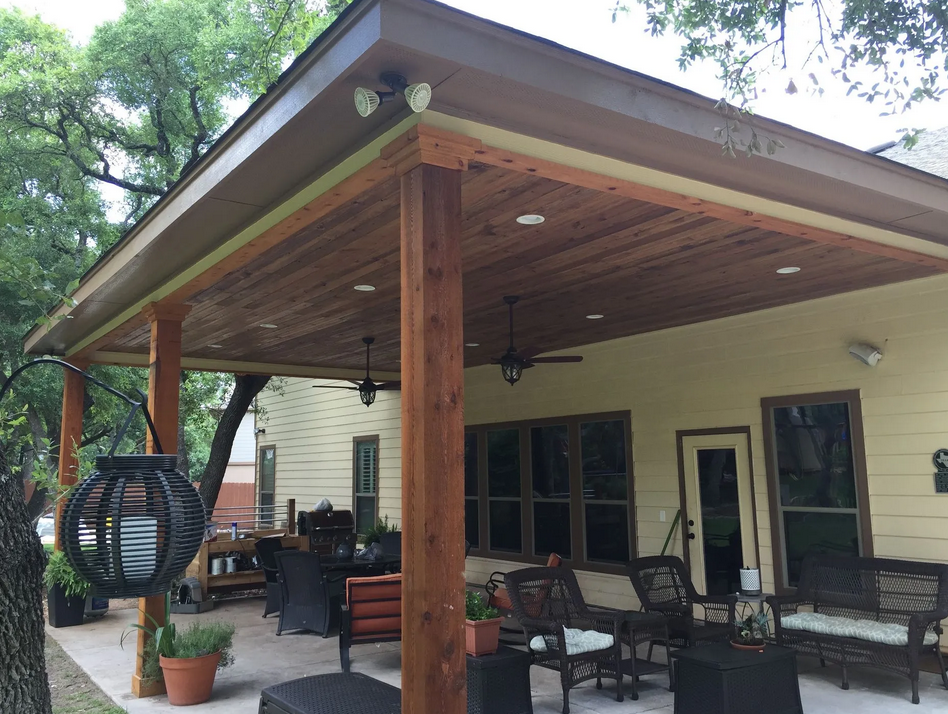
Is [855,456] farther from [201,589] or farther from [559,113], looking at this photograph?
[201,589]

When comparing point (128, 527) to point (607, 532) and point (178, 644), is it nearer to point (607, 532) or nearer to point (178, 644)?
point (178, 644)

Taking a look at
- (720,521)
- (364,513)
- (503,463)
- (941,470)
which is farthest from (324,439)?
(941,470)

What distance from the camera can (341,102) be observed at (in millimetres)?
2832

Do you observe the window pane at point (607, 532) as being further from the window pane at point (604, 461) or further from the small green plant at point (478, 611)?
the small green plant at point (478, 611)

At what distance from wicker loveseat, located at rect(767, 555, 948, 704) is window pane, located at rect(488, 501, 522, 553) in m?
3.99

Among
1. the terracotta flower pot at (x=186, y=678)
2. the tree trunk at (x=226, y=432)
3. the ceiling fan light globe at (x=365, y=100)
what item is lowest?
the terracotta flower pot at (x=186, y=678)

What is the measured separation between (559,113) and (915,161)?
508 cm

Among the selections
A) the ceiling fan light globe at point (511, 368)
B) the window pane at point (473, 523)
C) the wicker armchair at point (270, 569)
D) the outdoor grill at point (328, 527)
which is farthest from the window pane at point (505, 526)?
the ceiling fan light globe at point (511, 368)

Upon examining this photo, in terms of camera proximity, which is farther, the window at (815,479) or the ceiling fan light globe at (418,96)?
the window at (815,479)

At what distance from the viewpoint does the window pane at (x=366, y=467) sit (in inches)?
467

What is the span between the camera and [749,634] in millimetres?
4473

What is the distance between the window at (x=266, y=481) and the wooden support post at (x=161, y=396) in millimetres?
9695

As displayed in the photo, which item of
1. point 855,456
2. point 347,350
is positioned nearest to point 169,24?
point 347,350

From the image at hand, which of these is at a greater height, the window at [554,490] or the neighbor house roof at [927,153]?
the neighbor house roof at [927,153]
